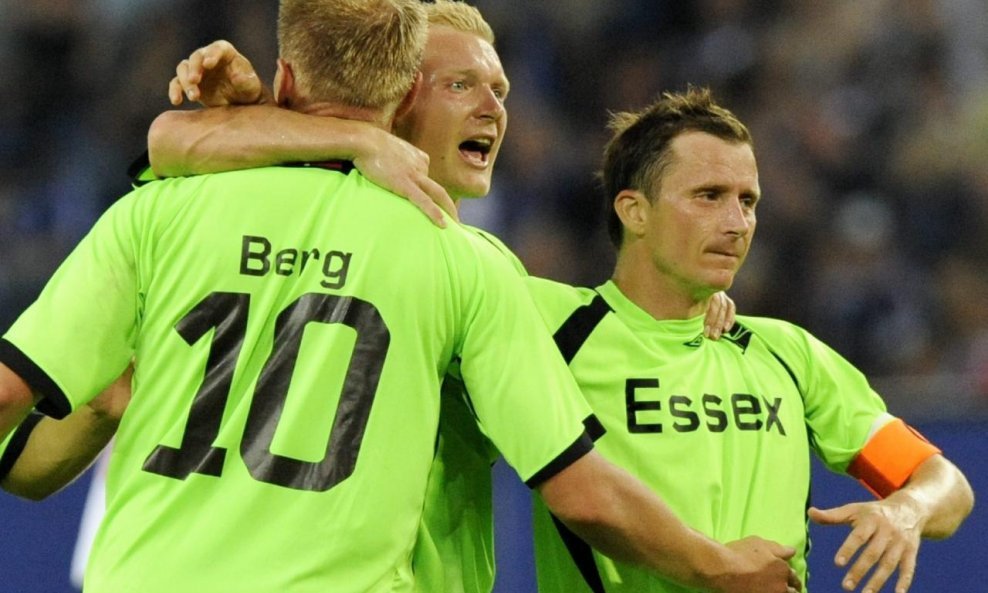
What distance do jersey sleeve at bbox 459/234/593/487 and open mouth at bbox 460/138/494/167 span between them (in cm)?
89

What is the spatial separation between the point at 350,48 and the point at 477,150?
3.16ft

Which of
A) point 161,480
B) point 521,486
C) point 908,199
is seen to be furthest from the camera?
point 908,199

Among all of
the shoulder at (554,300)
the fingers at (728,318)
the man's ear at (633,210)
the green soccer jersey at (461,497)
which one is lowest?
the green soccer jersey at (461,497)

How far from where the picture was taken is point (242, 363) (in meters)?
2.90

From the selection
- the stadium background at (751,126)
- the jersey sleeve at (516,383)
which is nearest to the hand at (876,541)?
the jersey sleeve at (516,383)

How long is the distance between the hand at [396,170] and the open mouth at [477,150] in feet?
2.61

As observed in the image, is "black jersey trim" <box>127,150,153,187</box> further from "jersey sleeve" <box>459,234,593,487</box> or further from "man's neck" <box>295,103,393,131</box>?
"jersey sleeve" <box>459,234,593,487</box>

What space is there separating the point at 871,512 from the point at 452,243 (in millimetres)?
1063

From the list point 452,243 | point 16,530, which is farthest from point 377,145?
point 16,530

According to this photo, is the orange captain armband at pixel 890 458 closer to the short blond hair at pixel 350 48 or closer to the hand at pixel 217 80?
the short blond hair at pixel 350 48

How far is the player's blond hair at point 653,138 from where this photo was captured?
382 centimetres

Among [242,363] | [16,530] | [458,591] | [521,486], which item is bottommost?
[16,530]

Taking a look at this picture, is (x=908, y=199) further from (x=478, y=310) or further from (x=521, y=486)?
(x=478, y=310)

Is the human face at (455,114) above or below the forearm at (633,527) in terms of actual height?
above
